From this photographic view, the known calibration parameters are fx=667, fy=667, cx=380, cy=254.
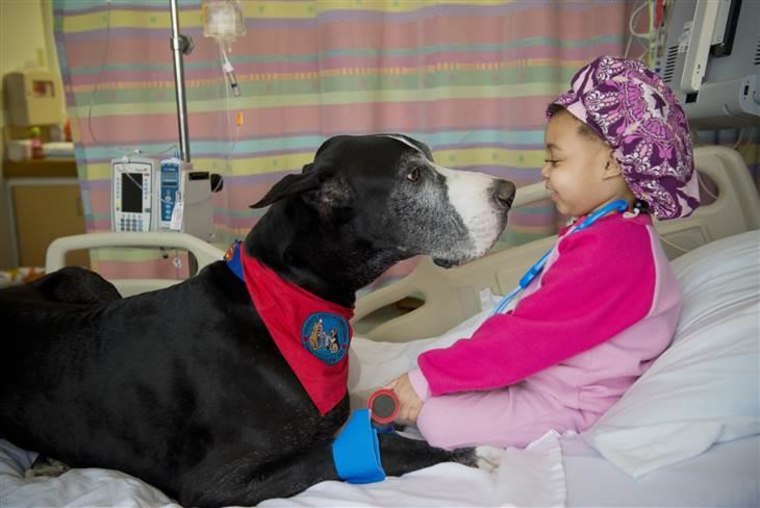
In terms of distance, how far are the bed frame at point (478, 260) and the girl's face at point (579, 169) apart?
0.68 m

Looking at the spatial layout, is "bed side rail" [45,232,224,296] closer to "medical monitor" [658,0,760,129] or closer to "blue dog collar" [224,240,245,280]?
"blue dog collar" [224,240,245,280]

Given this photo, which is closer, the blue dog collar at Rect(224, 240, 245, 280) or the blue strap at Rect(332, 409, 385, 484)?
the blue strap at Rect(332, 409, 385, 484)

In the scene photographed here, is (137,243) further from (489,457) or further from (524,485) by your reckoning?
(524,485)

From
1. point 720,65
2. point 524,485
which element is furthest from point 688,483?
point 720,65

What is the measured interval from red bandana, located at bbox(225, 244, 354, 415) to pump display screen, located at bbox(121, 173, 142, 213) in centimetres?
110

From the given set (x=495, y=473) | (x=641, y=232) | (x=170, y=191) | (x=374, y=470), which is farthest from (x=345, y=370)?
(x=170, y=191)

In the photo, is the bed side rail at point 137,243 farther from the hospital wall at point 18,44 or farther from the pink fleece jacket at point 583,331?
the hospital wall at point 18,44

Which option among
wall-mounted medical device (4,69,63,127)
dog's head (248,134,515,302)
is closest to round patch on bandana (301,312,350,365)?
dog's head (248,134,515,302)

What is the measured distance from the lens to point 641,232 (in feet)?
4.17

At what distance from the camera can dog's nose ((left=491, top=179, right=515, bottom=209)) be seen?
55.7 inches

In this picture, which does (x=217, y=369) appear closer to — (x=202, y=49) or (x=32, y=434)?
(x=32, y=434)

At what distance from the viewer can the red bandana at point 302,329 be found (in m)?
1.35

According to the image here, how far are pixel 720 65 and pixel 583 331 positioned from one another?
3.70 ft

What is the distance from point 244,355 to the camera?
1347 mm
